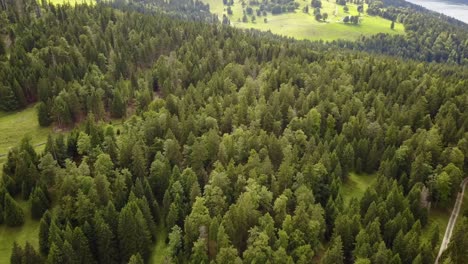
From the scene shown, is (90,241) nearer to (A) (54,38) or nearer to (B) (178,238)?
(B) (178,238)

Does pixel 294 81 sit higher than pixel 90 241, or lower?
higher

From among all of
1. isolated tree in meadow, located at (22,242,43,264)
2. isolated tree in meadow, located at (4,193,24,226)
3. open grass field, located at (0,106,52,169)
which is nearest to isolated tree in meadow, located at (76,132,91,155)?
isolated tree in meadow, located at (4,193,24,226)

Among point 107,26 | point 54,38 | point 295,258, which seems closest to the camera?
point 295,258

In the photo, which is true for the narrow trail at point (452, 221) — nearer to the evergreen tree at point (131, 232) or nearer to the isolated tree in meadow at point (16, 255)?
the evergreen tree at point (131, 232)

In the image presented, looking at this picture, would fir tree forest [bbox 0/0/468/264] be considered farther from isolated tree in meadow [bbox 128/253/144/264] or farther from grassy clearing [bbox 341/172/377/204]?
grassy clearing [bbox 341/172/377/204]

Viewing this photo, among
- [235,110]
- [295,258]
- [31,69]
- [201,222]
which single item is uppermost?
[31,69]

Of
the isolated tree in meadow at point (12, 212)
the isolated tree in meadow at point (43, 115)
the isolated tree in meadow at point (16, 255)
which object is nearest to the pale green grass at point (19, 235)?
the isolated tree in meadow at point (12, 212)

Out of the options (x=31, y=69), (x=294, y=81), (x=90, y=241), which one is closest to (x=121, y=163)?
(x=90, y=241)
